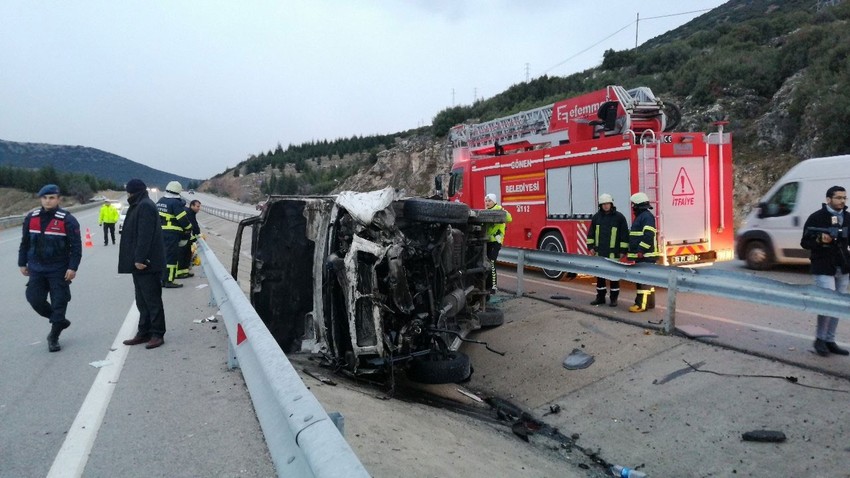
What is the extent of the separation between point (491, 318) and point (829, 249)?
147 inches

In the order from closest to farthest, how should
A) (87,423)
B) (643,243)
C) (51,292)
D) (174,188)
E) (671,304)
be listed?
(87,423) → (51,292) → (671,304) → (643,243) → (174,188)

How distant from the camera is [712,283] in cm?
591

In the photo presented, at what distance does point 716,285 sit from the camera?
5.87 meters

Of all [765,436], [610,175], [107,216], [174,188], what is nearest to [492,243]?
[610,175]

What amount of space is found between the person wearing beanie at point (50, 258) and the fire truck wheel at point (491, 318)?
4.60 metres

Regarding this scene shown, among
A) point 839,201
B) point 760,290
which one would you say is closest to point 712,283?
point 760,290

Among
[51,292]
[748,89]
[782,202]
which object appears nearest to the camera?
[51,292]

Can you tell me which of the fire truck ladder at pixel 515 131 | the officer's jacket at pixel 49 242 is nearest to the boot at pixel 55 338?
the officer's jacket at pixel 49 242

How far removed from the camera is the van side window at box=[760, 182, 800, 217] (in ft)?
34.9

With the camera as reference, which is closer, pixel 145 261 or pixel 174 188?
pixel 145 261

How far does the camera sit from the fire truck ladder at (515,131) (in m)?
12.8

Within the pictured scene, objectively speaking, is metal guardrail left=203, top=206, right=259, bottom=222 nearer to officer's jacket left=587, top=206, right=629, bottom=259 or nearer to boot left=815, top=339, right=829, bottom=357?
officer's jacket left=587, top=206, right=629, bottom=259

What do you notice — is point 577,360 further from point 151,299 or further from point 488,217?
point 151,299

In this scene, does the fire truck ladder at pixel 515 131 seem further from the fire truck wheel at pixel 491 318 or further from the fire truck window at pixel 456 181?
the fire truck wheel at pixel 491 318
